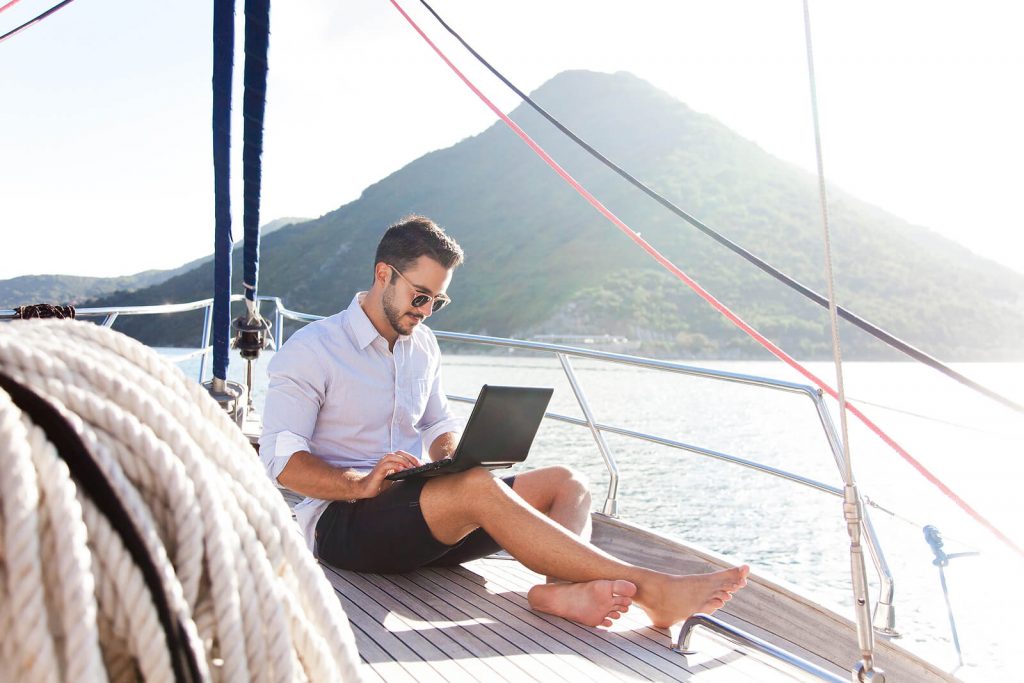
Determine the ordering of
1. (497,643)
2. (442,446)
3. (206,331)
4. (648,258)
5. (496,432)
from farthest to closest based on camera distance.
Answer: (648,258) < (206,331) < (442,446) < (496,432) < (497,643)

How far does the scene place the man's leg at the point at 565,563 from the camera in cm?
157

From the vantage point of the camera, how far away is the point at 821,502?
11203mm

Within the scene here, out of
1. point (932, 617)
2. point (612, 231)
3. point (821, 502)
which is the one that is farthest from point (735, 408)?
point (612, 231)

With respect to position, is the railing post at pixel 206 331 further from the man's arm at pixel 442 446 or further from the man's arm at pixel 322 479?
the man's arm at pixel 322 479

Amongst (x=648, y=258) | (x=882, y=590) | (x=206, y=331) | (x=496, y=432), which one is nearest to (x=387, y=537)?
(x=496, y=432)

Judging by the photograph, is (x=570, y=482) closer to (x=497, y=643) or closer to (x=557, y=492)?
(x=557, y=492)

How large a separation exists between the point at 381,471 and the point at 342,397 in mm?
312

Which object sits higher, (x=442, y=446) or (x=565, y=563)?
→ (x=442, y=446)

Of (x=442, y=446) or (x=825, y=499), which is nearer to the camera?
(x=442, y=446)

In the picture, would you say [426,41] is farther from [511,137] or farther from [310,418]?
[511,137]

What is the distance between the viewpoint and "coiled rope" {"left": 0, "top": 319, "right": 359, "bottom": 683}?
51cm

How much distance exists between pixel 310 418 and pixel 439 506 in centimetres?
36

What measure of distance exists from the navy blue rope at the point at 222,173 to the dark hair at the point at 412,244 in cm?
108

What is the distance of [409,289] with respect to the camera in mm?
1971
